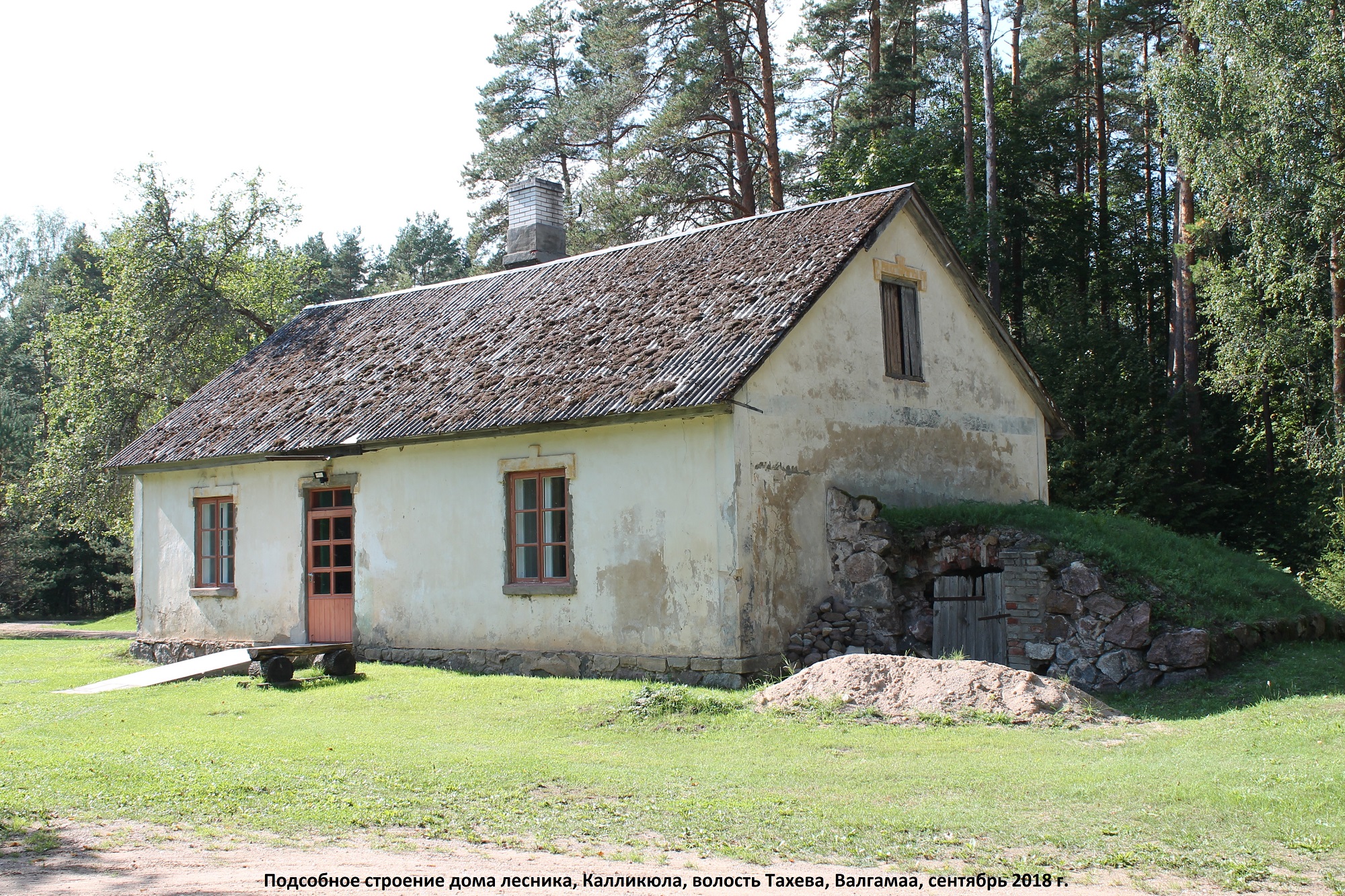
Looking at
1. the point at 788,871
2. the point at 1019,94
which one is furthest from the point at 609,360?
the point at 1019,94

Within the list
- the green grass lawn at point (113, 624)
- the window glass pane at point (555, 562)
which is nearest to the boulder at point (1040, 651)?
the window glass pane at point (555, 562)

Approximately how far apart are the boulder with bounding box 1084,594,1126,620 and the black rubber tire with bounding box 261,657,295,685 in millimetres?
9271

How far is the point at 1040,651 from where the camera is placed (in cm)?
1295

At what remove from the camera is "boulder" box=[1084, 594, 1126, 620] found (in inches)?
497

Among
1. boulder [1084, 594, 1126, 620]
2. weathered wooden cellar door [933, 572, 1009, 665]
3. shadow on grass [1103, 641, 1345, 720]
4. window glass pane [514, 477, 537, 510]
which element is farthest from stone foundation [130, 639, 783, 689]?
shadow on grass [1103, 641, 1345, 720]

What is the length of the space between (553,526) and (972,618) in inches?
204

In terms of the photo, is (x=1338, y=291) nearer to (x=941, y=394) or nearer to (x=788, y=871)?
(x=941, y=394)

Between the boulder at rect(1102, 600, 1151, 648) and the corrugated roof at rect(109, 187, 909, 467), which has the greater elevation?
the corrugated roof at rect(109, 187, 909, 467)

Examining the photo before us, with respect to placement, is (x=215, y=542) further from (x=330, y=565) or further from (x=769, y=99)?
(x=769, y=99)

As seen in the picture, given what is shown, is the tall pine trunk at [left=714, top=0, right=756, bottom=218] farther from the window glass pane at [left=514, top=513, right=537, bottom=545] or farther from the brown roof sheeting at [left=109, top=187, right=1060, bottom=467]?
the window glass pane at [left=514, top=513, right=537, bottom=545]

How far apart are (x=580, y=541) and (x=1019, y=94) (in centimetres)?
2339

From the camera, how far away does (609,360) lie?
48.7 feet

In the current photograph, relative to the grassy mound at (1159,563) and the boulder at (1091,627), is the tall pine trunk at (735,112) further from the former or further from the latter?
the boulder at (1091,627)

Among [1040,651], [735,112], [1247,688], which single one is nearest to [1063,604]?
[1040,651]
